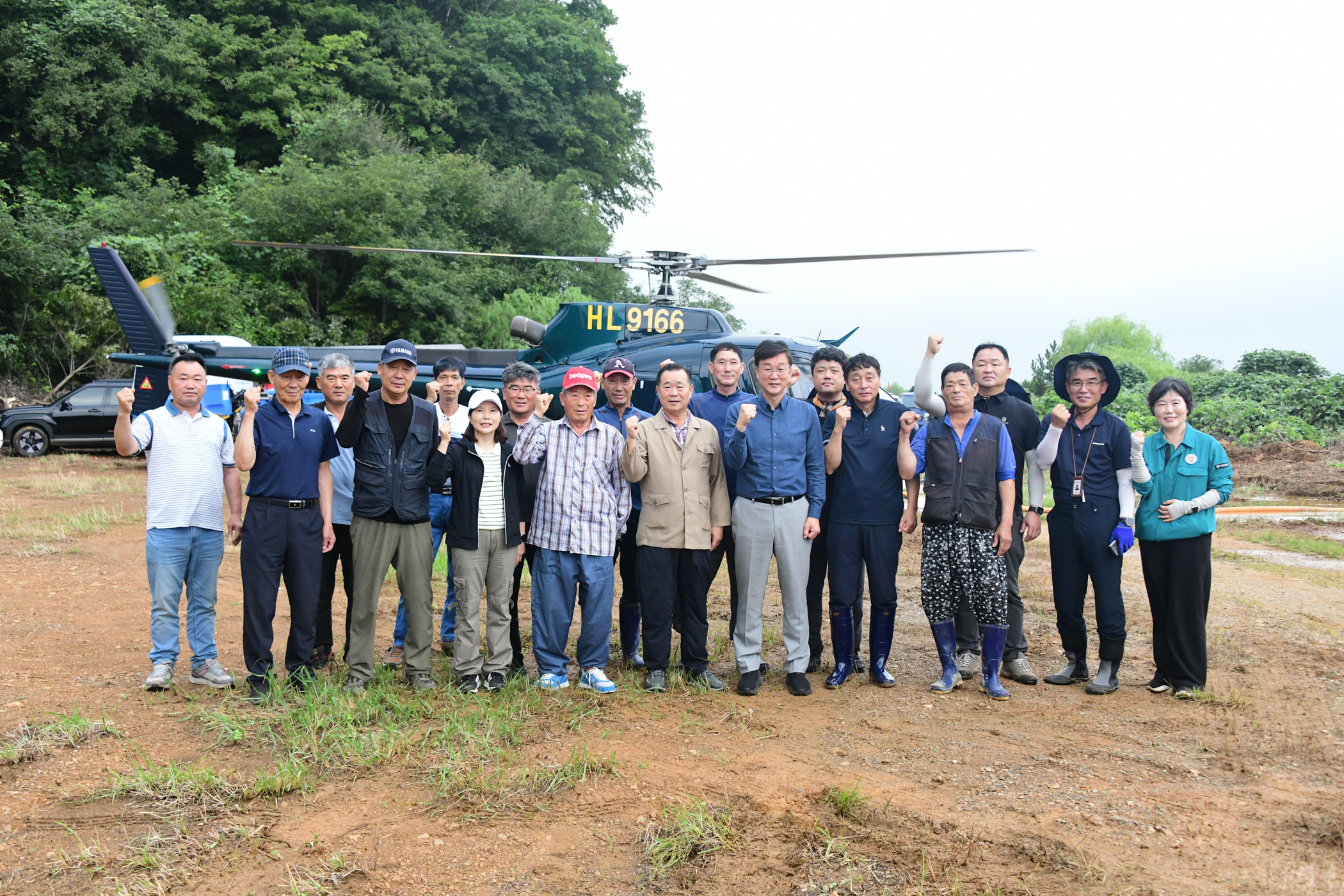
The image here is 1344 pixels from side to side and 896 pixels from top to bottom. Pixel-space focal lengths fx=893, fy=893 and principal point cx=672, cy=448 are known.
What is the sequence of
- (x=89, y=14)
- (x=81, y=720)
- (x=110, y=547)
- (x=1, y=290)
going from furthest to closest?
(x=89, y=14) → (x=1, y=290) → (x=110, y=547) → (x=81, y=720)

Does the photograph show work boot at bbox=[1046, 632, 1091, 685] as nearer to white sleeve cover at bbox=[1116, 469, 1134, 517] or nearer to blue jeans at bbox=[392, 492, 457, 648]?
white sleeve cover at bbox=[1116, 469, 1134, 517]

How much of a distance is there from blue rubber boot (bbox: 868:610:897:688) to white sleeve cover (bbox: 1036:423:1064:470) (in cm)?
134

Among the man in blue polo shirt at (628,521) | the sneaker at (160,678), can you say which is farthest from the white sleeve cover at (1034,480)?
the sneaker at (160,678)

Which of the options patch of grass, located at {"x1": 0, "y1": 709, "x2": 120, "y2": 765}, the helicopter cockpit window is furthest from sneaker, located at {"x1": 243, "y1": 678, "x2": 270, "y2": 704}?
A: the helicopter cockpit window

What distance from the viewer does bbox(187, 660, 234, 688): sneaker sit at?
16.5ft

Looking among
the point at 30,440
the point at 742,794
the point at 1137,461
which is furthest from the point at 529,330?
the point at 30,440

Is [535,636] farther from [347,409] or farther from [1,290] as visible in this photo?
[1,290]

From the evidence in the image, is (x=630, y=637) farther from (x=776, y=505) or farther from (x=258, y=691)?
(x=258, y=691)

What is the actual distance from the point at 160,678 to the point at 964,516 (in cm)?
461

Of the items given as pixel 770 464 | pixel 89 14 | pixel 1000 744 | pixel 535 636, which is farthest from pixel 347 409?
pixel 89 14

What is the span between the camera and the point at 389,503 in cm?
483

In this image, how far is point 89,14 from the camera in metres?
24.9

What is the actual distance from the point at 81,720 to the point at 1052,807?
179 inches

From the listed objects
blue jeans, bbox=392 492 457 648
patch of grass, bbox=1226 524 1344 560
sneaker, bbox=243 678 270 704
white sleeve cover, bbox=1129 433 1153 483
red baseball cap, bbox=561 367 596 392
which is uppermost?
red baseball cap, bbox=561 367 596 392
